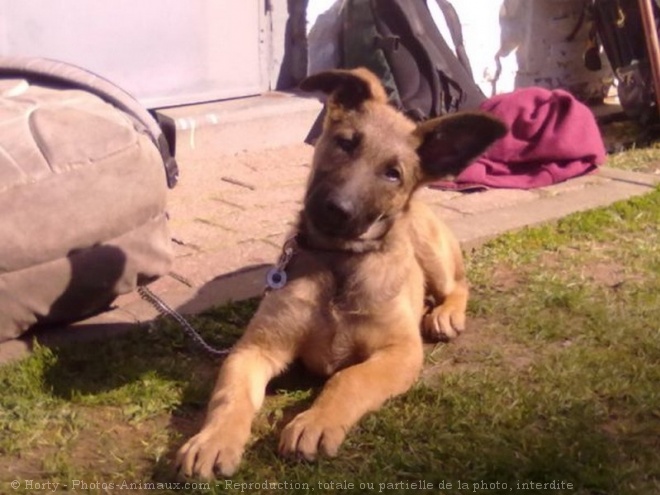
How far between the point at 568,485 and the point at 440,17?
5.08 meters

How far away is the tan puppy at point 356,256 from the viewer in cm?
344

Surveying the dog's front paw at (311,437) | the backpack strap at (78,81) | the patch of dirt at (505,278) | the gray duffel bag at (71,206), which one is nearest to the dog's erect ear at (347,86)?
the gray duffel bag at (71,206)

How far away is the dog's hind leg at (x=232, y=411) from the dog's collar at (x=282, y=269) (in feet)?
0.70

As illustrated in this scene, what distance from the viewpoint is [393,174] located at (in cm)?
356

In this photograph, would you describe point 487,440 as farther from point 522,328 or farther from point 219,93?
point 219,93

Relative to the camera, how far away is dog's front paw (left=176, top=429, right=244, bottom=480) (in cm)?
295

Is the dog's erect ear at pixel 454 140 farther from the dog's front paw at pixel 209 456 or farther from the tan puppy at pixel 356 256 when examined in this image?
the dog's front paw at pixel 209 456

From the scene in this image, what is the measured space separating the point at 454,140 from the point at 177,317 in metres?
1.20

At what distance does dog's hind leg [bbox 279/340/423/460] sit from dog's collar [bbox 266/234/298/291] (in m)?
0.36

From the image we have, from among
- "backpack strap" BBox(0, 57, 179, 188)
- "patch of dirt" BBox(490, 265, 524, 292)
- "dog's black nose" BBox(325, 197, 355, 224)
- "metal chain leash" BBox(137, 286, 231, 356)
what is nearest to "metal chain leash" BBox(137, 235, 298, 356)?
"metal chain leash" BBox(137, 286, 231, 356)

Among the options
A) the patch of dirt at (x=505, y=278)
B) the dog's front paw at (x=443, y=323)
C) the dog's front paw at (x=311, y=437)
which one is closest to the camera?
the dog's front paw at (x=311, y=437)

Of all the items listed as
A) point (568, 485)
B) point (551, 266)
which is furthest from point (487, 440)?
point (551, 266)

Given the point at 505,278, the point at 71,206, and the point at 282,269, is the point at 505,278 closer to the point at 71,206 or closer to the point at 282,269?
the point at 282,269

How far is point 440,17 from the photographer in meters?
7.59
